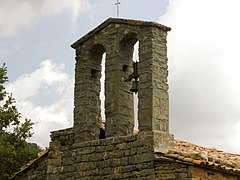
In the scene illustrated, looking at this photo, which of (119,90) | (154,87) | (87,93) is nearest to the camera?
(154,87)

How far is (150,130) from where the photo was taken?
8.65 m

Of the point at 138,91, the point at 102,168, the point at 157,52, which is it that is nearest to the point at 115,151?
the point at 102,168

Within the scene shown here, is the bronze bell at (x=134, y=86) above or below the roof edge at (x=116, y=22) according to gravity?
below

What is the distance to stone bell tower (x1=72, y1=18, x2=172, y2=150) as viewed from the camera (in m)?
8.84

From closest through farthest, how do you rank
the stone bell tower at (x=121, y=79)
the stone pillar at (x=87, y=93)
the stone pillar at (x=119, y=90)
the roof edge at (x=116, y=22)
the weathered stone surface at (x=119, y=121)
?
the weathered stone surface at (x=119, y=121)
the stone bell tower at (x=121, y=79)
the roof edge at (x=116, y=22)
the stone pillar at (x=119, y=90)
the stone pillar at (x=87, y=93)

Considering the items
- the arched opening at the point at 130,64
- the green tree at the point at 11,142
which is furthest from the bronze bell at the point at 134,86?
the green tree at the point at 11,142

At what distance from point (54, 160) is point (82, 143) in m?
0.75

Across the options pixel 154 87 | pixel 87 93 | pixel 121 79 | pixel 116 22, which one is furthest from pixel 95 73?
pixel 154 87

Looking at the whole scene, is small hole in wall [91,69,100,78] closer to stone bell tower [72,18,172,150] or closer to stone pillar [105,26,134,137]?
stone bell tower [72,18,172,150]

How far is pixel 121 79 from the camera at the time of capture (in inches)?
371

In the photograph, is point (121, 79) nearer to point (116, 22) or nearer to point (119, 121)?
point (119, 121)

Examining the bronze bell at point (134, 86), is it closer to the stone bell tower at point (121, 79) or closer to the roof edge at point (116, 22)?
the stone bell tower at point (121, 79)

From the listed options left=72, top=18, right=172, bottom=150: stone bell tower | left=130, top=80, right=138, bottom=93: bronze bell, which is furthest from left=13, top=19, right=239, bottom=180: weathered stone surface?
left=130, top=80, right=138, bottom=93: bronze bell

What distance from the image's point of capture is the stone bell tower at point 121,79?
8844 mm
